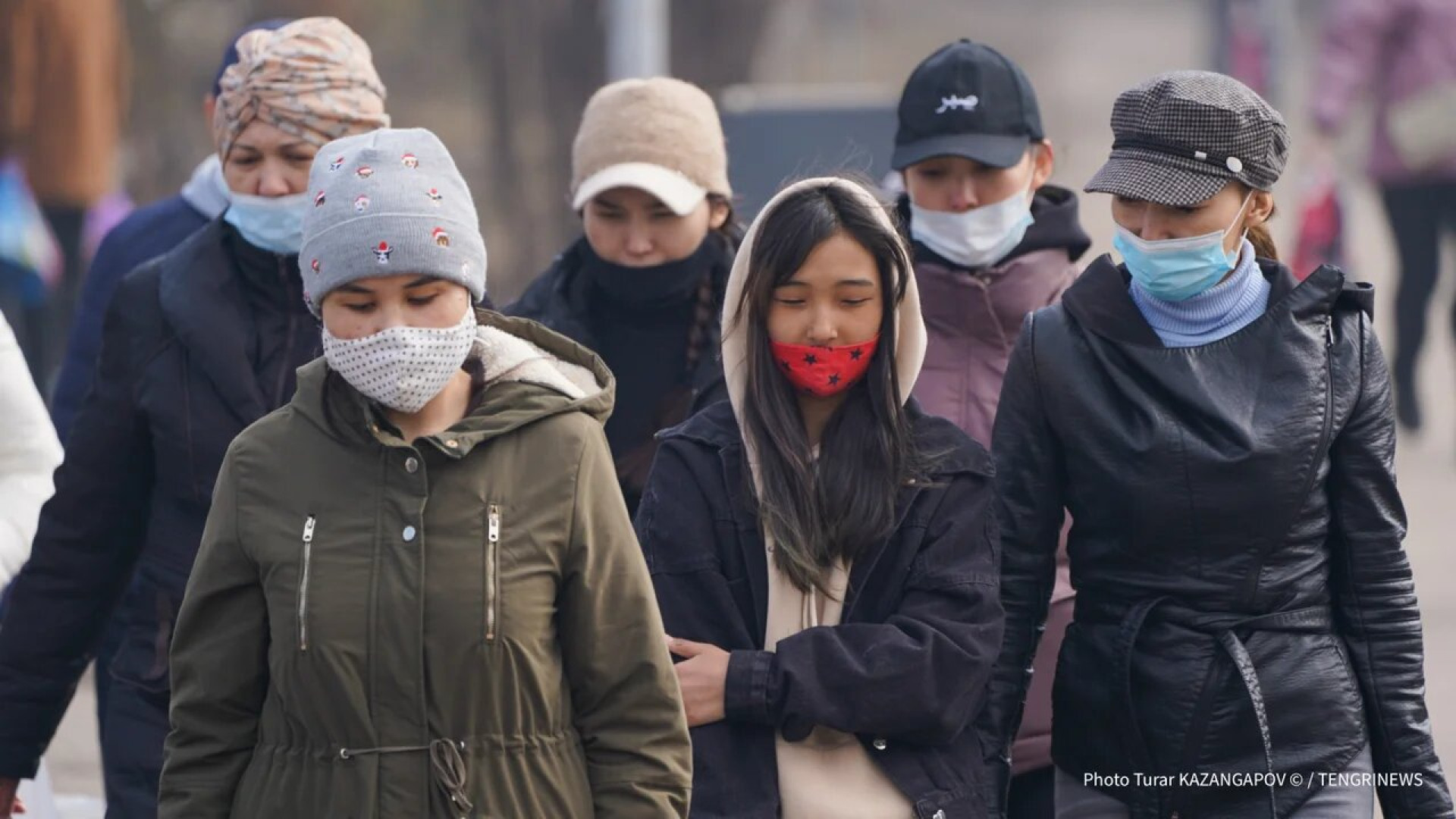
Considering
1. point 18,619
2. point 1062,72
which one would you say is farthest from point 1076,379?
point 1062,72

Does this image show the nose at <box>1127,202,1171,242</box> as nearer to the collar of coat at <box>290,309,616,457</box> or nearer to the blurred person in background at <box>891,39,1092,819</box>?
the blurred person in background at <box>891,39,1092,819</box>

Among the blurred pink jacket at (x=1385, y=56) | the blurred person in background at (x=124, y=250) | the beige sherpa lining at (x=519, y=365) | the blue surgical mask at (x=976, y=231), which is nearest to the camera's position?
the beige sherpa lining at (x=519, y=365)

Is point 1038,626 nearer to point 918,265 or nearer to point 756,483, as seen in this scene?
point 756,483

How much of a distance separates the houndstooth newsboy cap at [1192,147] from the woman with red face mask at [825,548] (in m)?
0.46

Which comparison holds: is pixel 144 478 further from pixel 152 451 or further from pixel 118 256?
pixel 118 256

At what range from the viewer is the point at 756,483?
434 cm

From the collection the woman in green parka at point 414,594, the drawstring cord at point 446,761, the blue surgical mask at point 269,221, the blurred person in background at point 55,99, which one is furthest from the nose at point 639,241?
the blurred person in background at point 55,99

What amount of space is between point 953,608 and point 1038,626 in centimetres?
33

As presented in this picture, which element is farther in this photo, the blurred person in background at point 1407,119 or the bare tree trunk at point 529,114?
the bare tree trunk at point 529,114

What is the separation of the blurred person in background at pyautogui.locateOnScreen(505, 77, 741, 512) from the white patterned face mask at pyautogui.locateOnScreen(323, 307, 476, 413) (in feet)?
5.62

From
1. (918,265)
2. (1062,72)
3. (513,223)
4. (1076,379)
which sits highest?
(1062,72)

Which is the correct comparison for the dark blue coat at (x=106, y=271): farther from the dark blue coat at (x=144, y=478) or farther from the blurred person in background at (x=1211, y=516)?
the blurred person in background at (x=1211, y=516)

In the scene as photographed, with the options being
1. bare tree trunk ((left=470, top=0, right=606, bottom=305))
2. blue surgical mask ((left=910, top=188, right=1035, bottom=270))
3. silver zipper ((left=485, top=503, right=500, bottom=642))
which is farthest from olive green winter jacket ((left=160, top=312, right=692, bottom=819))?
bare tree trunk ((left=470, top=0, right=606, bottom=305))

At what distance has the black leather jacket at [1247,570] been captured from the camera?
14.1ft
